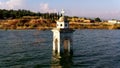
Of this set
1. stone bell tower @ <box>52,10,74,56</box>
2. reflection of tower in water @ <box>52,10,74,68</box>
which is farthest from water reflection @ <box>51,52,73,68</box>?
stone bell tower @ <box>52,10,74,56</box>

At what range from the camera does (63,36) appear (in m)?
57.8

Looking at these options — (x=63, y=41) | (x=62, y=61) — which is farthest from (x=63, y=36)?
(x=62, y=61)

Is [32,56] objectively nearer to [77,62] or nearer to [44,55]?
[44,55]

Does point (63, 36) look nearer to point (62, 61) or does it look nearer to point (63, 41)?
point (63, 41)

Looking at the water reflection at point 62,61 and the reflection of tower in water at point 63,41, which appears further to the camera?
the reflection of tower in water at point 63,41

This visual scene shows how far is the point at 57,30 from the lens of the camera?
57.4 metres

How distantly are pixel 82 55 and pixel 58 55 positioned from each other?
7177 mm

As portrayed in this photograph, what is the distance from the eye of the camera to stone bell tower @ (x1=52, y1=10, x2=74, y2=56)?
2257 inches

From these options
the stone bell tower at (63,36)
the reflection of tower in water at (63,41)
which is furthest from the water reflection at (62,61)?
the stone bell tower at (63,36)

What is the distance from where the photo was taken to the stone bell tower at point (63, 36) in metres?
57.3

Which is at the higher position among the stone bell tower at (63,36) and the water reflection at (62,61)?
the stone bell tower at (63,36)

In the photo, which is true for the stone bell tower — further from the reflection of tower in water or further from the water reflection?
the water reflection

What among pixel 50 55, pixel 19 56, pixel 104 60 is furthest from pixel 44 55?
pixel 104 60

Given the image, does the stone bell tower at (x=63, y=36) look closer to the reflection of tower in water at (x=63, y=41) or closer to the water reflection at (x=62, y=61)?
the reflection of tower in water at (x=63, y=41)
